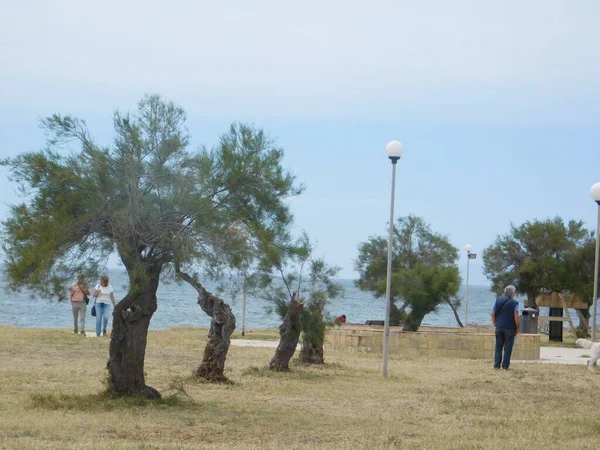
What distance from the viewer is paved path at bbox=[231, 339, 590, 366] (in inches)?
887

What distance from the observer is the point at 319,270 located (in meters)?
18.5

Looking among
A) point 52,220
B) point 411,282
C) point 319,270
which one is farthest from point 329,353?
point 52,220

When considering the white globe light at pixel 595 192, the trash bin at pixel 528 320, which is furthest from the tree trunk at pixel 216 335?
the trash bin at pixel 528 320

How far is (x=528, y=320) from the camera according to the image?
93.1 ft

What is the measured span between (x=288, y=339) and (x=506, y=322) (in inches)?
187

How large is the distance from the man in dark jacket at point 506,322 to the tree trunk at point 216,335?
665 cm

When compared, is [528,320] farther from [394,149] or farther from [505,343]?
[394,149]

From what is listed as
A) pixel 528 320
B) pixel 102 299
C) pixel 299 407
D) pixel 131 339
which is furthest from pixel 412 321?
pixel 131 339

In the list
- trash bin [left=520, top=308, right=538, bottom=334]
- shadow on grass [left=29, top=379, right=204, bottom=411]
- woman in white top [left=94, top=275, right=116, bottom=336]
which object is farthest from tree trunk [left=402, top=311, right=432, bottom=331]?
shadow on grass [left=29, top=379, right=204, bottom=411]

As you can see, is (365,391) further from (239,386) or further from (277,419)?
(277,419)

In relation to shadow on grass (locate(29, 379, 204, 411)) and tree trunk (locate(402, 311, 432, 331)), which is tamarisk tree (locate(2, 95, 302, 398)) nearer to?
shadow on grass (locate(29, 379, 204, 411))

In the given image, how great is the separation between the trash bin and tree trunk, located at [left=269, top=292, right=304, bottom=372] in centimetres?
1274

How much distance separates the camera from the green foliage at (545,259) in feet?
103

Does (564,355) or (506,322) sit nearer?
(506,322)
